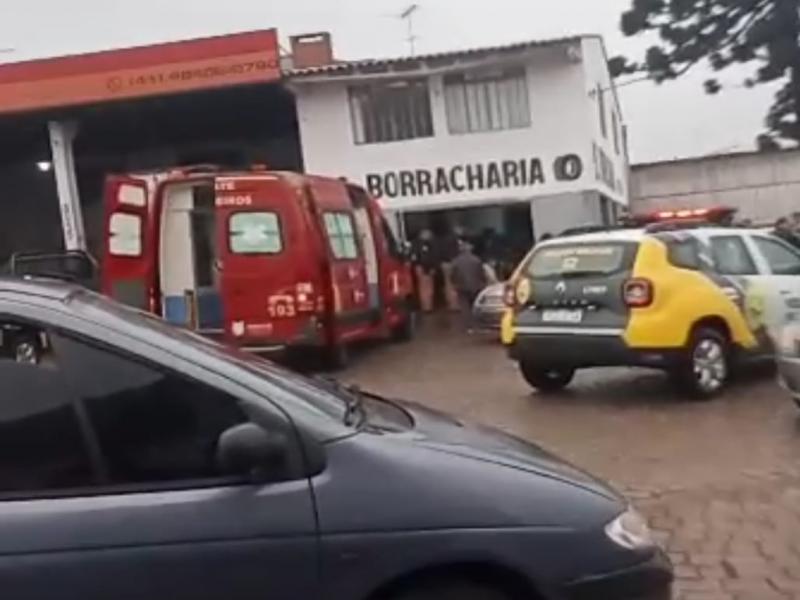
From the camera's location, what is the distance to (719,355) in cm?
1234

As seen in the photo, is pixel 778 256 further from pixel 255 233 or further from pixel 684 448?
pixel 255 233

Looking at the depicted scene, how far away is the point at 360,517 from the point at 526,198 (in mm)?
22281

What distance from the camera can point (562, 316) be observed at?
12266 millimetres

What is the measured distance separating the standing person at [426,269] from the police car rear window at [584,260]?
42.3ft

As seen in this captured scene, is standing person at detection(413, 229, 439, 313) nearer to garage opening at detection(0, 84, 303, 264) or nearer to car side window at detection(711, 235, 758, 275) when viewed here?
garage opening at detection(0, 84, 303, 264)

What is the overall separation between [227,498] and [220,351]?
0.70 metres

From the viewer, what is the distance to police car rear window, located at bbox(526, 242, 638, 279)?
12.1m

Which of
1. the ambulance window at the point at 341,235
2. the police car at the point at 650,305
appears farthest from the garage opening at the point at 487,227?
the police car at the point at 650,305

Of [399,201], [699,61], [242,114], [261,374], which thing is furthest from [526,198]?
[261,374]

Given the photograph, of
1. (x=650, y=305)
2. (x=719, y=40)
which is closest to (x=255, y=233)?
(x=650, y=305)

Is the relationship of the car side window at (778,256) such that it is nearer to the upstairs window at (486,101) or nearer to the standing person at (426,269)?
the standing person at (426,269)

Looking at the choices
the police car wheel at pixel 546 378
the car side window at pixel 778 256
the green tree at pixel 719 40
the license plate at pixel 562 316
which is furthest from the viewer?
the green tree at pixel 719 40

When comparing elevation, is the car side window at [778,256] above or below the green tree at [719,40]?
below

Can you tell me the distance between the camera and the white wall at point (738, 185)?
40.8 meters
